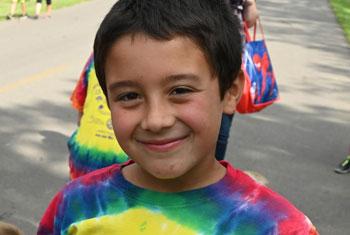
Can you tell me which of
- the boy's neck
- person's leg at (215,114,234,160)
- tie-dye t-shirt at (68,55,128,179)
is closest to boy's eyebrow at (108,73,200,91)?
the boy's neck

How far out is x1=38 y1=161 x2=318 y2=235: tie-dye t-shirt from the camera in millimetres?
1538

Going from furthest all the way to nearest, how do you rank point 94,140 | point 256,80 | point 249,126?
point 249,126 → point 256,80 → point 94,140

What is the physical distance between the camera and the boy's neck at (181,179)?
162cm

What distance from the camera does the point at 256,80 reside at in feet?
13.2

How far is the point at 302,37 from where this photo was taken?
548 inches

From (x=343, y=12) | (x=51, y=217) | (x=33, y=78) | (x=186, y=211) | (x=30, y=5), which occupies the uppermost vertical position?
(x=186, y=211)

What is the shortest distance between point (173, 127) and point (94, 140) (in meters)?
1.26

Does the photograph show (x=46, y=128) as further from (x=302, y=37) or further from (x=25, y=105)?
(x=302, y=37)

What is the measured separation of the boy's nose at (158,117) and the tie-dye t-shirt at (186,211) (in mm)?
222

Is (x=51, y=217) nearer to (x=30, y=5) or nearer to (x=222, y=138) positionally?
(x=222, y=138)

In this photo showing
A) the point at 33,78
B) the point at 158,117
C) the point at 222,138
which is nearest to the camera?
the point at 158,117

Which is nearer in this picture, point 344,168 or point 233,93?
point 233,93

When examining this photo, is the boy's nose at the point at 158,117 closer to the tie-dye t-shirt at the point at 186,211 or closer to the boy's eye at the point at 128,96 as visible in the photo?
the boy's eye at the point at 128,96

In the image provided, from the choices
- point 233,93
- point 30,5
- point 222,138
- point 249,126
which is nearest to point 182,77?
point 233,93
